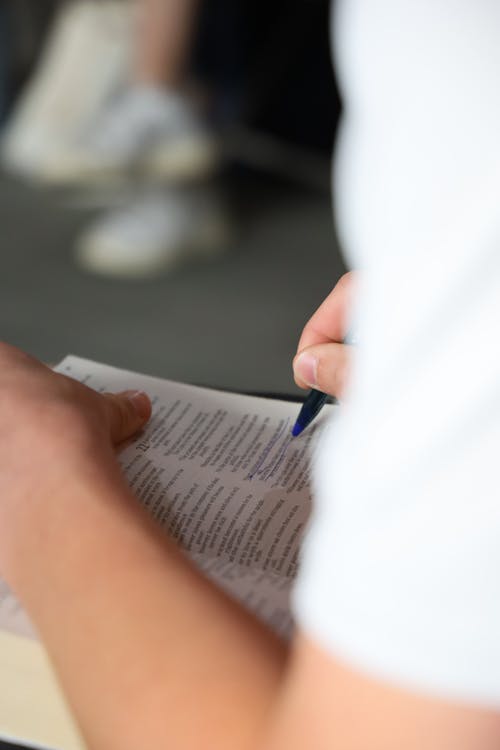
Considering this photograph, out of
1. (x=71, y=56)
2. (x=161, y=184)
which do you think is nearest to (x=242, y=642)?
(x=161, y=184)

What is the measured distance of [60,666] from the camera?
34 centimetres

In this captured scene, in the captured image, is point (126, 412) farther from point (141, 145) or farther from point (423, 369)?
point (141, 145)

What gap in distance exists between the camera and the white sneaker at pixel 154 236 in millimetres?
1876

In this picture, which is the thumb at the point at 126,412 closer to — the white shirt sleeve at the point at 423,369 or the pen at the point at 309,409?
the pen at the point at 309,409

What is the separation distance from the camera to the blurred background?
1655mm

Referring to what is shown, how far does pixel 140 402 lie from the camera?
0.54m

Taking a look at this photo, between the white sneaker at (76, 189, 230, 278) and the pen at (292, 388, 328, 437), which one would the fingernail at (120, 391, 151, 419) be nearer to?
the pen at (292, 388, 328, 437)

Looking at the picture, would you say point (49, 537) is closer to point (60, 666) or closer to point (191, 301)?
point (60, 666)

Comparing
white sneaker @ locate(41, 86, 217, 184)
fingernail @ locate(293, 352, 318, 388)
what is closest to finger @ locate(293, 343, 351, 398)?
fingernail @ locate(293, 352, 318, 388)

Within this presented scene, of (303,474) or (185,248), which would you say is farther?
(185,248)

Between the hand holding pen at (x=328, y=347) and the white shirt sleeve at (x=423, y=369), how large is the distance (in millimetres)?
Answer: 243

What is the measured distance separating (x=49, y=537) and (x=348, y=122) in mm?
199

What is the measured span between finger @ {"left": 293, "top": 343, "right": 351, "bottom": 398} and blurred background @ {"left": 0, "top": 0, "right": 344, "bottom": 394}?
39.2 inches

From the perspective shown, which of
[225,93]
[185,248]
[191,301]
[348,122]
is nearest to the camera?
[348,122]
